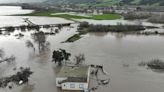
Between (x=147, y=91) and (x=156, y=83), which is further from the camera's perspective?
(x=156, y=83)

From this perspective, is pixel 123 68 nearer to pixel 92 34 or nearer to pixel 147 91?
pixel 147 91

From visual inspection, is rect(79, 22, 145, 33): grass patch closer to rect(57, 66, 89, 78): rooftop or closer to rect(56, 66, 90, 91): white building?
rect(57, 66, 89, 78): rooftop

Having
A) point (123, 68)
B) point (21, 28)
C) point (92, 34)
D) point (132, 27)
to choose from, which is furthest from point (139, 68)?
point (21, 28)

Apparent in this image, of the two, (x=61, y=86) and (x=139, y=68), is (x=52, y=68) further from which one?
(x=139, y=68)

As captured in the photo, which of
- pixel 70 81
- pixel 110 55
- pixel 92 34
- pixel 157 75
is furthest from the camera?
pixel 92 34

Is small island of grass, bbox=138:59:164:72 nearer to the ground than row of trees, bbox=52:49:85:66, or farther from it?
nearer to the ground

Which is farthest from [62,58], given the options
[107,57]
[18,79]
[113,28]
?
[113,28]

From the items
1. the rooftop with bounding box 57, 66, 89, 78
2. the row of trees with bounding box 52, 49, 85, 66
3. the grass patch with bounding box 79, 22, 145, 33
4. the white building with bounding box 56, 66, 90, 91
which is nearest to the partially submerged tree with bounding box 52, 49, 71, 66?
the row of trees with bounding box 52, 49, 85, 66

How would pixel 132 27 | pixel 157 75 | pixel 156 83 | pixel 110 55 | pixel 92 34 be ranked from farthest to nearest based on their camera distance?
1. pixel 132 27
2. pixel 92 34
3. pixel 110 55
4. pixel 157 75
5. pixel 156 83

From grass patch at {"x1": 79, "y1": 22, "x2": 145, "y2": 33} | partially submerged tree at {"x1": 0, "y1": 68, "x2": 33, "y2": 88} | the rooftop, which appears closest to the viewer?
the rooftop

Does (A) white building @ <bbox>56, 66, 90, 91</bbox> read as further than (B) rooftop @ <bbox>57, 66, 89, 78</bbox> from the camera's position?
No
